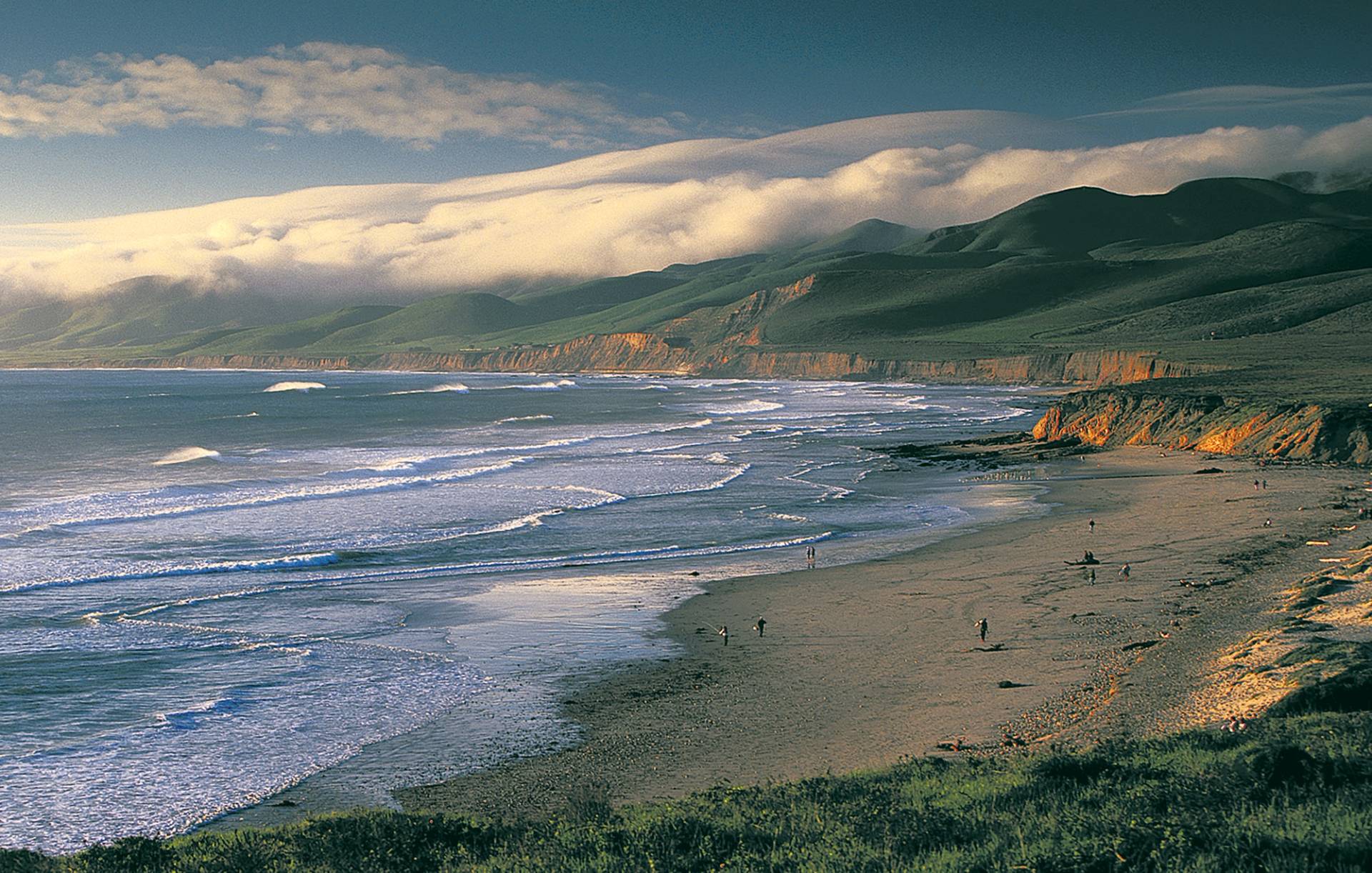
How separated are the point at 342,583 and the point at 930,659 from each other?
18.4 metres

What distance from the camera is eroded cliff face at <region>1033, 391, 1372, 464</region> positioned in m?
56.8

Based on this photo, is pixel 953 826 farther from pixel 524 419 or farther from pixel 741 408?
pixel 741 408

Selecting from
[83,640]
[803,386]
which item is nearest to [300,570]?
[83,640]

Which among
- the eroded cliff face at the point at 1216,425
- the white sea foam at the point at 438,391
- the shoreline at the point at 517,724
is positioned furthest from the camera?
the white sea foam at the point at 438,391

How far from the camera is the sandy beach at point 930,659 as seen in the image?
1745cm

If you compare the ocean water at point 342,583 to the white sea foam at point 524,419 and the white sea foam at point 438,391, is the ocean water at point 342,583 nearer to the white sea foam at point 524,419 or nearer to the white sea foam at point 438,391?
the white sea foam at point 524,419

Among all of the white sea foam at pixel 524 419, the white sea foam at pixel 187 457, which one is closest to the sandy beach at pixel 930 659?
the white sea foam at pixel 187 457

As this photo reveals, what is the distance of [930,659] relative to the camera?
23672 mm

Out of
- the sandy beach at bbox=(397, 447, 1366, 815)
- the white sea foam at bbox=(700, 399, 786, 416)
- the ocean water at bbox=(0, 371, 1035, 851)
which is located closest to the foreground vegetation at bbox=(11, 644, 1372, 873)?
the sandy beach at bbox=(397, 447, 1366, 815)

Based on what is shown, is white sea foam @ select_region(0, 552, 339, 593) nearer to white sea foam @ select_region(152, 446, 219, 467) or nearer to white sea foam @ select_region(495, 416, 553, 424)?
white sea foam @ select_region(152, 446, 219, 467)

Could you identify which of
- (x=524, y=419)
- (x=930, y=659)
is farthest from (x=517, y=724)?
(x=524, y=419)

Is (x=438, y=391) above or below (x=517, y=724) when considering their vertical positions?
above

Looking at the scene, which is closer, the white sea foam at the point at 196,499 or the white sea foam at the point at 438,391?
the white sea foam at the point at 196,499

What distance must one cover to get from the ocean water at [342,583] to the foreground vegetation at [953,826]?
3.94 meters
